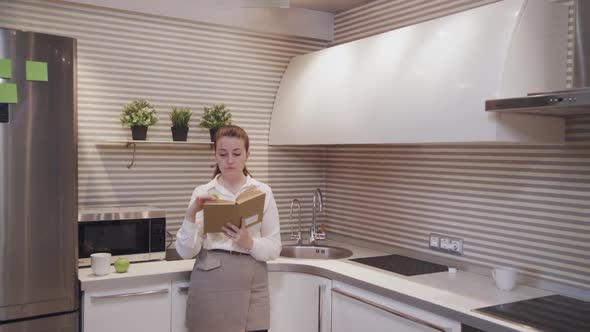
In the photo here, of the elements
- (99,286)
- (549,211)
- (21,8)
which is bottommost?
(99,286)

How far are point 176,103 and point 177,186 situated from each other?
51 centimetres

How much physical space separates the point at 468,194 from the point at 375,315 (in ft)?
2.64

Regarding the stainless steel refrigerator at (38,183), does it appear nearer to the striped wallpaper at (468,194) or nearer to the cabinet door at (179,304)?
the cabinet door at (179,304)

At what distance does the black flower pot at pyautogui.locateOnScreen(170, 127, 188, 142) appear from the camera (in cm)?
313

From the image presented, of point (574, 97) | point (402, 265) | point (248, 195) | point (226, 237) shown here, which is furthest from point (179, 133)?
point (574, 97)

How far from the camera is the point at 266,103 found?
11.9 feet

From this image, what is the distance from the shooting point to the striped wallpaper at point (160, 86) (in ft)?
9.75

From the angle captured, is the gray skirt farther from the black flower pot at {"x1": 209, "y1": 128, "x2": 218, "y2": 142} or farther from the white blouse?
the black flower pot at {"x1": 209, "y1": 128, "x2": 218, "y2": 142}

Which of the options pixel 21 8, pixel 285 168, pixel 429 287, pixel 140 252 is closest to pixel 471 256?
pixel 429 287

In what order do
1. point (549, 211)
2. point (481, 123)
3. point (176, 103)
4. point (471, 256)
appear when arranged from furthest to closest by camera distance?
point (176, 103) → point (471, 256) → point (549, 211) → point (481, 123)

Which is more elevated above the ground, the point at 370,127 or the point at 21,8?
the point at 21,8

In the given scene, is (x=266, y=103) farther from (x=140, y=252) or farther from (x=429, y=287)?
(x=429, y=287)

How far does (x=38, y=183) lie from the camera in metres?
2.29

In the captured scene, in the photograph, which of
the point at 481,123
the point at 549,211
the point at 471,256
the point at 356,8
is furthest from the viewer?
the point at 356,8
